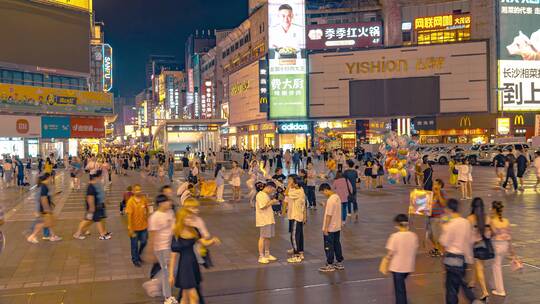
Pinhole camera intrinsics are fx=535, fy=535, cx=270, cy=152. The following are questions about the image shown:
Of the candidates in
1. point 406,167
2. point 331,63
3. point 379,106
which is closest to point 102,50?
point 331,63

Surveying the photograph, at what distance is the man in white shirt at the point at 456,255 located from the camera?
6.77 m

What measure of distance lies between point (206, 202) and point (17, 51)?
50.2 m

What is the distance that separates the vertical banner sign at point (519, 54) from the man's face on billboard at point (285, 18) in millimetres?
27475

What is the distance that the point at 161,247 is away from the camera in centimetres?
788

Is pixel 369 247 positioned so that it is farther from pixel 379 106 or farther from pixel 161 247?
pixel 379 106

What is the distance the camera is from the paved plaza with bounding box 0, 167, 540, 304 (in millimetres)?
8211

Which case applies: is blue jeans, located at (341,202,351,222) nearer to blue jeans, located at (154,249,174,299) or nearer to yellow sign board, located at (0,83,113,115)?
blue jeans, located at (154,249,174,299)

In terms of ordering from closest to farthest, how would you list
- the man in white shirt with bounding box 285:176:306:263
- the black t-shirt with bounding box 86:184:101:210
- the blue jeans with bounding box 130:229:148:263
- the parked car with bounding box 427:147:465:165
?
1. the blue jeans with bounding box 130:229:148:263
2. the man in white shirt with bounding box 285:176:306:263
3. the black t-shirt with bounding box 86:184:101:210
4. the parked car with bounding box 427:147:465:165

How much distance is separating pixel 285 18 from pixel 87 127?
3058cm

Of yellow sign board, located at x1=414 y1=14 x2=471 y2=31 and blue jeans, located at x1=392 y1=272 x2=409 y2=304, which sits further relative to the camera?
yellow sign board, located at x1=414 y1=14 x2=471 y2=31

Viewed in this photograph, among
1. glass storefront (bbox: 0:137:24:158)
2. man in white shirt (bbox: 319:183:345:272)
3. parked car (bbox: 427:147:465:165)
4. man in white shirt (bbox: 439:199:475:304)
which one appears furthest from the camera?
glass storefront (bbox: 0:137:24:158)

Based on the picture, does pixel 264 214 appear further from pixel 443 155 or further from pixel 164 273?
pixel 443 155

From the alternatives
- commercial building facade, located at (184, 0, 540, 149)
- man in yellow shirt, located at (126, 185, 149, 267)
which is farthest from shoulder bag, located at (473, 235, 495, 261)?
commercial building facade, located at (184, 0, 540, 149)

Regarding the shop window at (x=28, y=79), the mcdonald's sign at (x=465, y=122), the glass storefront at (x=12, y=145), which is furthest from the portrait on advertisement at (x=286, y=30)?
the glass storefront at (x=12, y=145)
